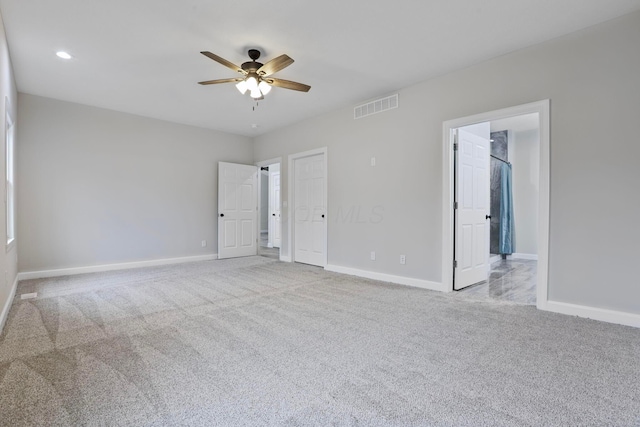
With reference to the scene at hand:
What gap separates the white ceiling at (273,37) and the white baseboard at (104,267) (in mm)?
2591

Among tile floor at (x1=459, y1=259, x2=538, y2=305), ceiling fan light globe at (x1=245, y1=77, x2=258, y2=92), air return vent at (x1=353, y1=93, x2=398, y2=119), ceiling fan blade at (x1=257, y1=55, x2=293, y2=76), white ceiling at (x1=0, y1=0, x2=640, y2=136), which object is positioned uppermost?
white ceiling at (x1=0, y1=0, x2=640, y2=136)

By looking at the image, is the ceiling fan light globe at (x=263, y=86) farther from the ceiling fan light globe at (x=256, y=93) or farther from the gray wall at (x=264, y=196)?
the gray wall at (x=264, y=196)

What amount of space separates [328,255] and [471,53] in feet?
11.4

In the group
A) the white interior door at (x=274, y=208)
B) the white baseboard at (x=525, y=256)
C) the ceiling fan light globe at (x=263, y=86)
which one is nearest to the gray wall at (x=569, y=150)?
the ceiling fan light globe at (x=263, y=86)

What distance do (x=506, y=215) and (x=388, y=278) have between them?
3781 millimetres

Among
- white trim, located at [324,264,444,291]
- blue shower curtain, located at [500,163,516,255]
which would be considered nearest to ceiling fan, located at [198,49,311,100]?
white trim, located at [324,264,444,291]

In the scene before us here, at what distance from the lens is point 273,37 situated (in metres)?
2.96

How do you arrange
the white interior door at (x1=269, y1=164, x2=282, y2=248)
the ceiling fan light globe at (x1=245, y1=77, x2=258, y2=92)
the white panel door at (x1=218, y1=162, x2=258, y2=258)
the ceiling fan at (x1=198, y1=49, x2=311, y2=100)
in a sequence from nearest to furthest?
the ceiling fan at (x1=198, y1=49, x2=311, y2=100), the ceiling fan light globe at (x1=245, y1=77, x2=258, y2=92), the white panel door at (x1=218, y1=162, x2=258, y2=258), the white interior door at (x1=269, y1=164, x2=282, y2=248)

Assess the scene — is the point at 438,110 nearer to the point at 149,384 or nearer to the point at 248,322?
the point at 248,322

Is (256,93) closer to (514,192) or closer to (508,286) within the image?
(508,286)

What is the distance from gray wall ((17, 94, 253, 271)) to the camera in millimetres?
4488

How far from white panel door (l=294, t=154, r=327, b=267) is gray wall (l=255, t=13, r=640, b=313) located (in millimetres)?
1524

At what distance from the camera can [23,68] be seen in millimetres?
3623

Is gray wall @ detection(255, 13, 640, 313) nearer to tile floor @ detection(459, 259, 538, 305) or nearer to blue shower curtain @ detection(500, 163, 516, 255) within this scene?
tile floor @ detection(459, 259, 538, 305)
